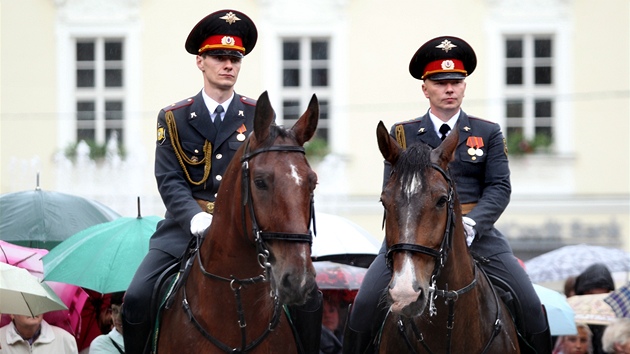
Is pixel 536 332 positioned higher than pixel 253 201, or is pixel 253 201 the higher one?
pixel 253 201

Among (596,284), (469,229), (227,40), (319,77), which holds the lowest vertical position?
(596,284)

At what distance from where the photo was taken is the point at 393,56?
26.3 metres

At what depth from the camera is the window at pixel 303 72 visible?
2652 centimetres

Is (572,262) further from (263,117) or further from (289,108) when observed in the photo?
(289,108)

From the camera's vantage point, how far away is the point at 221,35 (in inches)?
305

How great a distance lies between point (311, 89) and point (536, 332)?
1917cm

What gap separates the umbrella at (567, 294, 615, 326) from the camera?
1162 centimetres

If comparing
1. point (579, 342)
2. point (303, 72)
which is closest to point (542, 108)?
point (303, 72)

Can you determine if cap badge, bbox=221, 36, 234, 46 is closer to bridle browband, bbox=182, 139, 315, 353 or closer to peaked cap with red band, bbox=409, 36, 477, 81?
bridle browband, bbox=182, 139, 315, 353

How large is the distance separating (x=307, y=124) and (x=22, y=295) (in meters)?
3.50

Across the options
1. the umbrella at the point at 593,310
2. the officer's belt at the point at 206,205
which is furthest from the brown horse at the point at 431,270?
the umbrella at the point at 593,310

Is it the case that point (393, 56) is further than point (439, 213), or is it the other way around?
point (393, 56)

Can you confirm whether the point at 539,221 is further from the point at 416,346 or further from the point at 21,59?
the point at 416,346

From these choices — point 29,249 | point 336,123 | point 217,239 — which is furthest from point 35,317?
point 336,123
